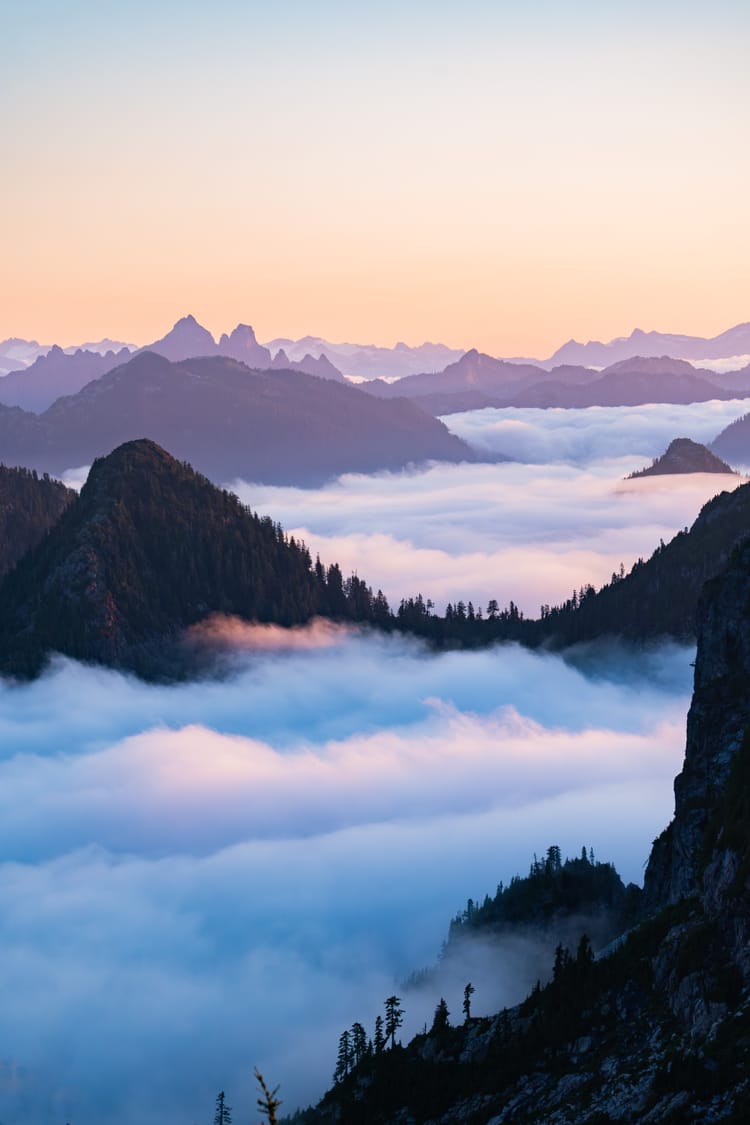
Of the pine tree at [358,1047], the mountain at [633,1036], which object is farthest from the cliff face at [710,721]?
the pine tree at [358,1047]

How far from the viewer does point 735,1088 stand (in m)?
75.5

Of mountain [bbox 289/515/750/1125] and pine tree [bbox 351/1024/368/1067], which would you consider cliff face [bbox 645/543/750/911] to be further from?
pine tree [bbox 351/1024/368/1067]

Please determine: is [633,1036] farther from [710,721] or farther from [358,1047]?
[358,1047]

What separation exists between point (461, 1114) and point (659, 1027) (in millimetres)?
24688

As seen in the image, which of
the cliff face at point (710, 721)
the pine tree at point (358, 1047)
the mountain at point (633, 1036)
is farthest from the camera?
the pine tree at point (358, 1047)

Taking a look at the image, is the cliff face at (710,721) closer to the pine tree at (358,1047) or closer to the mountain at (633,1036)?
the mountain at (633,1036)

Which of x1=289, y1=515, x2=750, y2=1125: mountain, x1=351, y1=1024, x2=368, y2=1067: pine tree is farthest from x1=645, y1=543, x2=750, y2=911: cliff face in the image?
x1=351, y1=1024, x2=368, y2=1067: pine tree

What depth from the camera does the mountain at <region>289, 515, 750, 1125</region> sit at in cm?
8206

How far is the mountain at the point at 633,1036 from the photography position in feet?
269

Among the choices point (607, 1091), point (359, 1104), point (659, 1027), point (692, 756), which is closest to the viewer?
point (607, 1091)

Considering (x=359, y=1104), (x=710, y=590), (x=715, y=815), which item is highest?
(x=710, y=590)

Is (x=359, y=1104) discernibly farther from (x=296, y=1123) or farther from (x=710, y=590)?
(x=710, y=590)

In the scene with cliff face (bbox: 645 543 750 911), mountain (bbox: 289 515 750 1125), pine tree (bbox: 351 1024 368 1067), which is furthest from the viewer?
pine tree (bbox: 351 1024 368 1067)

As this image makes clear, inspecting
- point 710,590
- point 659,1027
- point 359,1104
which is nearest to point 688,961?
point 659,1027
